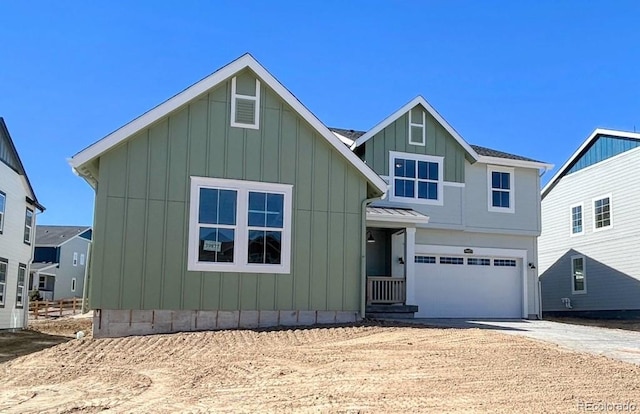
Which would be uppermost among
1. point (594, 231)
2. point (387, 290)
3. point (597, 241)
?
point (594, 231)

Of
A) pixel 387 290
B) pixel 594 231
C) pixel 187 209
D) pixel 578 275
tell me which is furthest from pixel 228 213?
pixel 578 275

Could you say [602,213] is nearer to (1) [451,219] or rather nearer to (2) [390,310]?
(1) [451,219]

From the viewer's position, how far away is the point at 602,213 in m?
23.0

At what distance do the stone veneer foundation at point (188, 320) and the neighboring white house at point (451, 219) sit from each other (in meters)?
4.78

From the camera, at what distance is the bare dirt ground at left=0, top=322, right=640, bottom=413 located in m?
6.79

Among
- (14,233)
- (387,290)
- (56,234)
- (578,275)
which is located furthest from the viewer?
(56,234)

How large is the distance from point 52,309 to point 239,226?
26025mm

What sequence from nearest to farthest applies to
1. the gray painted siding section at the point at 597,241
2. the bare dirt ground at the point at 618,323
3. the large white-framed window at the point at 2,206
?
the bare dirt ground at the point at 618,323 → the large white-framed window at the point at 2,206 → the gray painted siding section at the point at 597,241

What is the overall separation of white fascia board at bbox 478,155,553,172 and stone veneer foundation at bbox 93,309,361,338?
8644 mm

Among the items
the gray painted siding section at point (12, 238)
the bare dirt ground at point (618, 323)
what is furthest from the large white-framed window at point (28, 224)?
the bare dirt ground at point (618, 323)

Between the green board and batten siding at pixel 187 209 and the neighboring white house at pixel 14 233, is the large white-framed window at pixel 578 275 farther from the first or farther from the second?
the neighboring white house at pixel 14 233

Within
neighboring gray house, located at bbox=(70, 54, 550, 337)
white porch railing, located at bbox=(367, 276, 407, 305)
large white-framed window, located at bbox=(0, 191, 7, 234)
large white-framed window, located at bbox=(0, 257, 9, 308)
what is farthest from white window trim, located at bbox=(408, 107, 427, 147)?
large white-framed window, located at bbox=(0, 257, 9, 308)

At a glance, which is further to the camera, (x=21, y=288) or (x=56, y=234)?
(x=56, y=234)

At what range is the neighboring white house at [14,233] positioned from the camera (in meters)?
19.9
